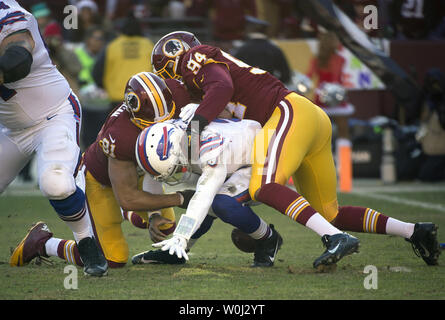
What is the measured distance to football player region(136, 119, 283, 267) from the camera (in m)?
4.20

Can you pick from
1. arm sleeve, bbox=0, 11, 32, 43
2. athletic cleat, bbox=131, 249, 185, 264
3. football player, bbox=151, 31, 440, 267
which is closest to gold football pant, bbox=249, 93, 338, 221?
football player, bbox=151, 31, 440, 267

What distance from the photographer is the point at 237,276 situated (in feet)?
14.3

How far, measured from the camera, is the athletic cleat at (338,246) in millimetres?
4082

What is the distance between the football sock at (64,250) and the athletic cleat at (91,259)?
0.96 ft

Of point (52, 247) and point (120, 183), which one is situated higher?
point (120, 183)

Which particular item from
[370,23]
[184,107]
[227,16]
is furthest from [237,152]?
[227,16]

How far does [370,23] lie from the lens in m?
9.98

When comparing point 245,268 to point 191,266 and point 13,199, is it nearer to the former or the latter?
point 191,266

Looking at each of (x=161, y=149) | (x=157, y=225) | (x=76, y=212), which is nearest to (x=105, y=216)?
(x=157, y=225)

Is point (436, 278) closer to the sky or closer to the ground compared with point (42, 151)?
closer to the ground

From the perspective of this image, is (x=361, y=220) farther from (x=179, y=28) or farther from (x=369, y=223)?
(x=179, y=28)

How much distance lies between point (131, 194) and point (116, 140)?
306 millimetres

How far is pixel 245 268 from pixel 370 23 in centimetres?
601

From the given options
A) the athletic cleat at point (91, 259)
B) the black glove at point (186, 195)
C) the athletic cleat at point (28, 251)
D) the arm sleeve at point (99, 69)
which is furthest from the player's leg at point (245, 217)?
the arm sleeve at point (99, 69)
